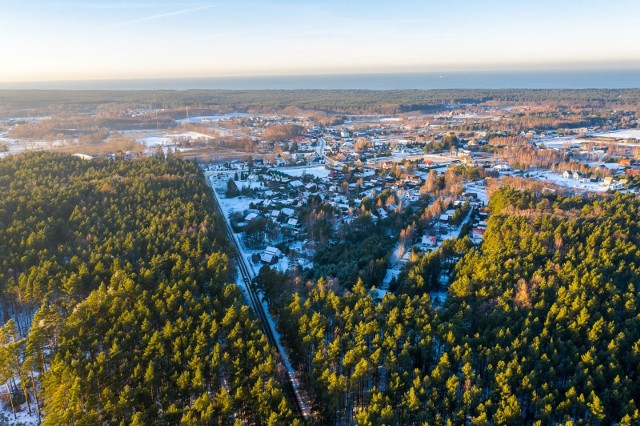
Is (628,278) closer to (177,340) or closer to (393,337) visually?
(393,337)

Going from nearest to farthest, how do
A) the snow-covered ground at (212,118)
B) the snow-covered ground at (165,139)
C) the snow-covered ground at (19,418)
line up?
1. the snow-covered ground at (19,418)
2. the snow-covered ground at (165,139)
3. the snow-covered ground at (212,118)

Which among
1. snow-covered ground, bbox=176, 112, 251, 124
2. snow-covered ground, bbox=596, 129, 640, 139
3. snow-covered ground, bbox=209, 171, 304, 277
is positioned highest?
snow-covered ground, bbox=176, 112, 251, 124

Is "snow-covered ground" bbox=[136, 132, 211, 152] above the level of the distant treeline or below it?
below

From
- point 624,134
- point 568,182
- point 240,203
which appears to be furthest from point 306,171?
point 624,134

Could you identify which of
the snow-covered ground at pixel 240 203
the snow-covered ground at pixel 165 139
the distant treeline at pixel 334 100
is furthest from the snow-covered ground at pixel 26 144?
the distant treeline at pixel 334 100

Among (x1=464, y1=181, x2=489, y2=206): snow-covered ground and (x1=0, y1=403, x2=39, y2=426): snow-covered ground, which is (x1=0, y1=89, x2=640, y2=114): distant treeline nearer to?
(x1=464, y1=181, x2=489, y2=206): snow-covered ground

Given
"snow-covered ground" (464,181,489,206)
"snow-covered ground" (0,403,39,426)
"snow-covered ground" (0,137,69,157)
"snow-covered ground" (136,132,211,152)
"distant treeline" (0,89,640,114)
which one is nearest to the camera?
"snow-covered ground" (0,403,39,426)

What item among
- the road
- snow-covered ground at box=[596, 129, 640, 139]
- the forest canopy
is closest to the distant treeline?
snow-covered ground at box=[596, 129, 640, 139]

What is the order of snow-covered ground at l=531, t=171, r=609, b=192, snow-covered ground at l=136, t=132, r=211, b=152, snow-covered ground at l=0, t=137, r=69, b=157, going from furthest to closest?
snow-covered ground at l=136, t=132, r=211, b=152, snow-covered ground at l=0, t=137, r=69, b=157, snow-covered ground at l=531, t=171, r=609, b=192

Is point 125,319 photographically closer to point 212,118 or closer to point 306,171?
point 306,171

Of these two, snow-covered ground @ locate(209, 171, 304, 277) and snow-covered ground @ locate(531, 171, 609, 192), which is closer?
snow-covered ground @ locate(209, 171, 304, 277)

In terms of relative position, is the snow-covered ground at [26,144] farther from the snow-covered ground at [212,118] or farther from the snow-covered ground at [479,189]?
the snow-covered ground at [479,189]
